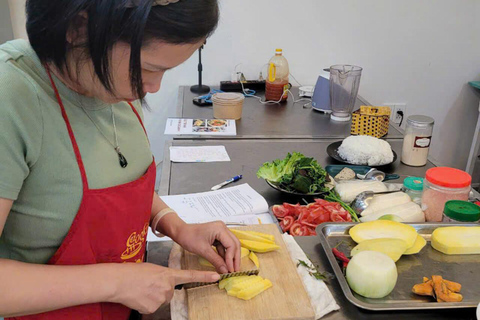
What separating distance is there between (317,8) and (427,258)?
82.5 inches

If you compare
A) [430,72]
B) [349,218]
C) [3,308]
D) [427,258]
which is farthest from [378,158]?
[430,72]

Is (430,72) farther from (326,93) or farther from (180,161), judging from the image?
(180,161)

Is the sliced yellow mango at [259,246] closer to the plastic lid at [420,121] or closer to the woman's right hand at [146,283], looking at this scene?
the woman's right hand at [146,283]

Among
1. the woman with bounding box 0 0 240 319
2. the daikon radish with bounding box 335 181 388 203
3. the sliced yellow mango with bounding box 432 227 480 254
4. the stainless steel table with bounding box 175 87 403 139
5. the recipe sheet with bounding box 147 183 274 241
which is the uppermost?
the woman with bounding box 0 0 240 319

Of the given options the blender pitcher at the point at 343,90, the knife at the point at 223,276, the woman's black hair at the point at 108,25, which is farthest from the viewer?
the blender pitcher at the point at 343,90

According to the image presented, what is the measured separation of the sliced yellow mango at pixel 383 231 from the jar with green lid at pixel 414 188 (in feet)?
1.12

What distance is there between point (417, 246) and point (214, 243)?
1.60ft

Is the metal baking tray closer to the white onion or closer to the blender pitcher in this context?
the white onion

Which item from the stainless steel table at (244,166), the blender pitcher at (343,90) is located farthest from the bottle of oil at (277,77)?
the stainless steel table at (244,166)

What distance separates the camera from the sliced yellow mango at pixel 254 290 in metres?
0.92

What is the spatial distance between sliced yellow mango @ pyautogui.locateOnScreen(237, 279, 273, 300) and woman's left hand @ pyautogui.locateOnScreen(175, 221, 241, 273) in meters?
0.08

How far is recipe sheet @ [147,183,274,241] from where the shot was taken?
4.65 ft

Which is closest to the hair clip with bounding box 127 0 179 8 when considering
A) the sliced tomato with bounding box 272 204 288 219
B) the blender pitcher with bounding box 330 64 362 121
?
the sliced tomato with bounding box 272 204 288 219

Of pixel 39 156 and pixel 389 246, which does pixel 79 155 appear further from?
pixel 389 246
